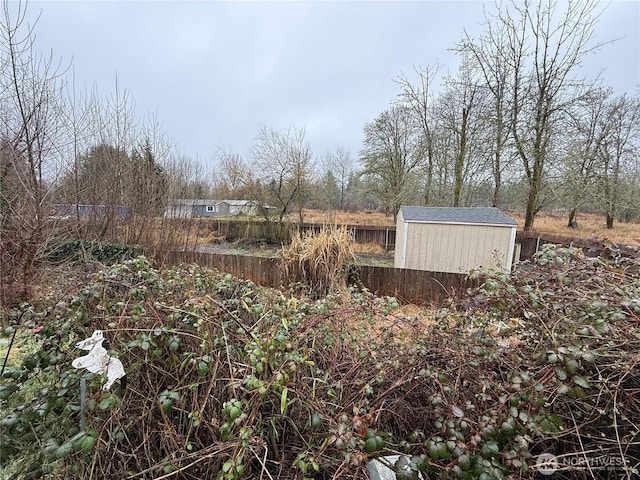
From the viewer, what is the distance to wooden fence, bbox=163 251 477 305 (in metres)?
5.03

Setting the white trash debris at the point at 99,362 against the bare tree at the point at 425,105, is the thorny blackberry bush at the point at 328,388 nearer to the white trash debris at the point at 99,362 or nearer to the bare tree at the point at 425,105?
the white trash debris at the point at 99,362

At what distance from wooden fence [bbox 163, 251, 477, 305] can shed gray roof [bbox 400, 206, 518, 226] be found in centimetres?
221

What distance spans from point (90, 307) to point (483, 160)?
39.4ft

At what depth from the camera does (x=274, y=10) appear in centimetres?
456

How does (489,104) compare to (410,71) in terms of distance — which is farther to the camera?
(410,71)

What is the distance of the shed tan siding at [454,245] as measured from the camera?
21.2 ft

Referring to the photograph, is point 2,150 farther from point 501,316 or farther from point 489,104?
point 489,104

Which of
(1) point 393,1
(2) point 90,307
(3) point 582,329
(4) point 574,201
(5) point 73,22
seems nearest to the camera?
(3) point 582,329

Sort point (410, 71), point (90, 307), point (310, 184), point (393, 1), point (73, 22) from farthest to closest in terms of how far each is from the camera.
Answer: point (310, 184)
point (410, 71)
point (393, 1)
point (73, 22)
point (90, 307)

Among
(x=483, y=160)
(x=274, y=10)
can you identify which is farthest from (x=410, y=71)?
(x=274, y=10)

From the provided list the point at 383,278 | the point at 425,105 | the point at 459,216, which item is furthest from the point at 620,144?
the point at 383,278

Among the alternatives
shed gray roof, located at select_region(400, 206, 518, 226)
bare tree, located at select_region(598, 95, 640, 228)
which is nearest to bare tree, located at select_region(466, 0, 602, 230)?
bare tree, located at select_region(598, 95, 640, 228)

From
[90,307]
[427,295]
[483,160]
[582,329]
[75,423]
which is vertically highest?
[483,160]

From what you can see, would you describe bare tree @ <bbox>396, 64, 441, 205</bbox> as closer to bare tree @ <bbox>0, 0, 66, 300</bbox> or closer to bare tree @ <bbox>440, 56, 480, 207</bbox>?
bare tree @ <bbox>440, 56, 480, 207</bbox>
